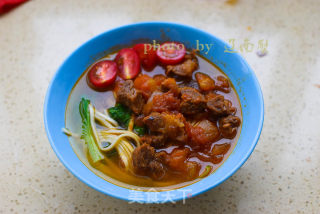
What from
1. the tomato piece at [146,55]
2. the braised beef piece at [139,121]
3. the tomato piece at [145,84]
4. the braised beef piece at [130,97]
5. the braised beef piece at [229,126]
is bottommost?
the braised beef piece at [229,126]

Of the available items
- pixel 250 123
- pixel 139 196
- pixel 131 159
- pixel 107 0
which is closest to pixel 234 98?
pixel 250 123

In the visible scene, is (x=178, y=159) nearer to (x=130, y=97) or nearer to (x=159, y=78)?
(x=130, y=97)

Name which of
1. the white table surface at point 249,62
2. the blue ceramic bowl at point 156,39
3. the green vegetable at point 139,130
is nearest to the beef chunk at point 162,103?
the green vegetable at point 139,130

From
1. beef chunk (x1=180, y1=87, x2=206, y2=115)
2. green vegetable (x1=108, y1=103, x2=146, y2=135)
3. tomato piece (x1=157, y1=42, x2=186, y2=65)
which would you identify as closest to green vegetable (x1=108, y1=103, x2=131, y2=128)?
green vegetable (x1=108, y1=103, x2=146, y2=135)

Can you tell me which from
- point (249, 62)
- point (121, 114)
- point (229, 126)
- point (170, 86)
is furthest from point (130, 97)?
point (249, 62)

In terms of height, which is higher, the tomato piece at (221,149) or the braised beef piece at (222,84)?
the braised beef piece at (222,84)

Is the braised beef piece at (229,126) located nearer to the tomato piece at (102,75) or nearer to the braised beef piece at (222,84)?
the braised beef piece at (222,84)
